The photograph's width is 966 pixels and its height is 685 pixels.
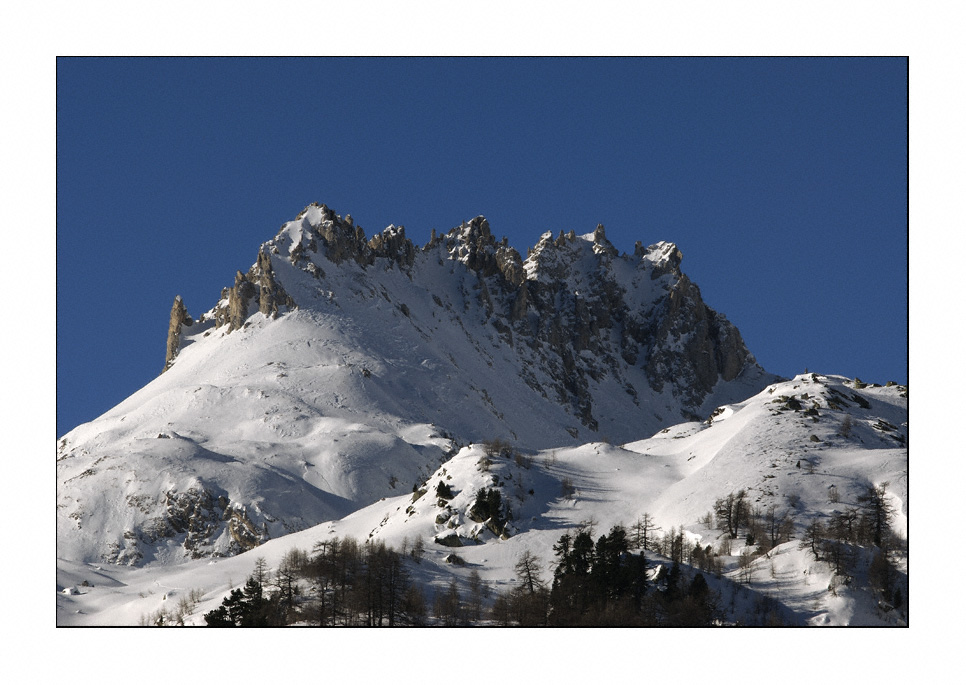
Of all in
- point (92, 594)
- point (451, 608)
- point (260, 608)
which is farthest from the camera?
point (92, 594)

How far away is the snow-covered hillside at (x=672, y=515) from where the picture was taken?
8725 centimetres

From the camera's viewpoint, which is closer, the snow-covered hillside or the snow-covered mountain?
the snow-covered hillside

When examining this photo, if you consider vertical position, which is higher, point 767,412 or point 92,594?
point 767,412

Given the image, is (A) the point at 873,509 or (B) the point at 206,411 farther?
(B) the point at 206,411

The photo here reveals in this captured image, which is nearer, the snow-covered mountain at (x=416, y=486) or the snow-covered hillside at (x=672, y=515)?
the snow-covered hillside at (x=672, y=515)

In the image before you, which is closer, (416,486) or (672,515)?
(672,515)

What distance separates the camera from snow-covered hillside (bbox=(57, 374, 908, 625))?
286ft

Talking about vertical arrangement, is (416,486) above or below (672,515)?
below

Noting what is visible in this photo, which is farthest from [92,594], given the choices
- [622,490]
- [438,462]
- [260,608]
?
[438,462]

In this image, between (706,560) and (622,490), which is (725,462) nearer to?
(622,490)

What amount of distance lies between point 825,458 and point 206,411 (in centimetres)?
10827

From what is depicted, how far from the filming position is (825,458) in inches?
4555

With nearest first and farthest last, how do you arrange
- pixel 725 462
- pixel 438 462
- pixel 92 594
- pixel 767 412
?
pixel 92 594
pixel 725 462
pixel 767 412
pixel 438 462

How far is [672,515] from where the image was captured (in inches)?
4318
